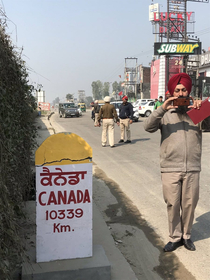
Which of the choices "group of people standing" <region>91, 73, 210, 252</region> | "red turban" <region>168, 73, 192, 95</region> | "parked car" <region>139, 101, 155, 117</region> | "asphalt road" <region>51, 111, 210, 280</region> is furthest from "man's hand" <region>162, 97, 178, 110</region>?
"parked car" <region>139, 101, 155, 117</region>

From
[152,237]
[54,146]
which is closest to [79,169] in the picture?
[54,146]

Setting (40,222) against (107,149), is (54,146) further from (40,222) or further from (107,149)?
(107,149)

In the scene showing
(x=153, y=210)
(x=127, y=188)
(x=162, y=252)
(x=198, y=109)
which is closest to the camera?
(x=198, y=109)

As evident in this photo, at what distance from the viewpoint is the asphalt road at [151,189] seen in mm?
3738

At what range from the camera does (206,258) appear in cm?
368

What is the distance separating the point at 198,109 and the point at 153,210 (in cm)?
230

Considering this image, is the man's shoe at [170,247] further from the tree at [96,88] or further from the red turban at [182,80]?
the tree at [96,88]

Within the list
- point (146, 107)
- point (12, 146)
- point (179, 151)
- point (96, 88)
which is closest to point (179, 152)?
point (179, 151)

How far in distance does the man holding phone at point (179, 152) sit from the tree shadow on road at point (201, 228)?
24.2 inches

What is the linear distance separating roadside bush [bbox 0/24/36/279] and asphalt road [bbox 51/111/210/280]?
6.23 feet

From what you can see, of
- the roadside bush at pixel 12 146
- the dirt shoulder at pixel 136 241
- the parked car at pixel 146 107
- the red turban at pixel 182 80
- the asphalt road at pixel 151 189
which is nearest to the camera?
the roadside bush at pixel 12 146

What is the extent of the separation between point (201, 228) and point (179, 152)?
4.87 feet

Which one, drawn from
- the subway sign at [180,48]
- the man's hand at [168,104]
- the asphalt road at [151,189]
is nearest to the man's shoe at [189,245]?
the asphalt road at [151,189]

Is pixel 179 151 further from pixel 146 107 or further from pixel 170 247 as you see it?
pixel 146 107
